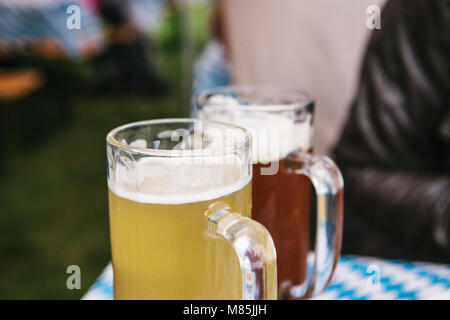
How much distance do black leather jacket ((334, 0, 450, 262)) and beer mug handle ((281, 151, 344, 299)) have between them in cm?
53

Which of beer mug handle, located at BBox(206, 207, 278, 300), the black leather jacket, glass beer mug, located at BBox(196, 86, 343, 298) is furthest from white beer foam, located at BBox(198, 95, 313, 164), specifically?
the black leather jacket

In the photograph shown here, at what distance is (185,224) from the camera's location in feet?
1.47

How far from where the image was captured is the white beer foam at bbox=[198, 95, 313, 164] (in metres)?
0.55

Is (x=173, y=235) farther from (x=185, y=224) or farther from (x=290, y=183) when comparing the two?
(x=290, y=183)

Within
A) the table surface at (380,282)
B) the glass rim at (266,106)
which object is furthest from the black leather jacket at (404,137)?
the glass rim at (266,106)

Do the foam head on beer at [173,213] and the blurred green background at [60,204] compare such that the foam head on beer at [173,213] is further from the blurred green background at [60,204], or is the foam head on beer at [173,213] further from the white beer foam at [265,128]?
the blurred green background at [60,204]

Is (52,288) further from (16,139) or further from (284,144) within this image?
(16,139)

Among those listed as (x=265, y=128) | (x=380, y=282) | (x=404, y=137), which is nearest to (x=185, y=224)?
(x=265, y=128)

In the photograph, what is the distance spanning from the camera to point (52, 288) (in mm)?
1984

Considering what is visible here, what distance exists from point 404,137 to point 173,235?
835 mm

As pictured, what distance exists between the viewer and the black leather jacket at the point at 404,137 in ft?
3.46

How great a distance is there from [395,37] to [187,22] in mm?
3558
